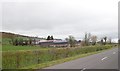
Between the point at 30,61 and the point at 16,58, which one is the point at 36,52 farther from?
the point at 16,58

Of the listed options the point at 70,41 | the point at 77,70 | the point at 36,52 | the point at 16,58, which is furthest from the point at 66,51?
the point at 70,41

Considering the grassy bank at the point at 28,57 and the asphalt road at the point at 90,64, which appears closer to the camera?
the asphalt road at the point at 90,64

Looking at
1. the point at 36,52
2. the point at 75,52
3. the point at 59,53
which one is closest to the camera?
the point at 36,52

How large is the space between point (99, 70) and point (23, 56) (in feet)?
39.6

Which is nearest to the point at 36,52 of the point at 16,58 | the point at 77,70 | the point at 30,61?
the point at 30,61

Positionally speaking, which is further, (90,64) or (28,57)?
(28,57)

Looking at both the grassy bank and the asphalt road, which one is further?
the grassy bank

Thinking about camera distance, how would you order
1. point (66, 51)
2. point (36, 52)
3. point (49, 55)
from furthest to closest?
1. point (66, 51)
2. point (49, 55)
3. point (36, 52)

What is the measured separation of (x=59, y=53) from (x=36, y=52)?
694 centimetres

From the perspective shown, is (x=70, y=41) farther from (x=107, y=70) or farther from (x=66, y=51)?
(x=107, y=70)

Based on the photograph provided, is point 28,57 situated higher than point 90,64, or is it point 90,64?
point 28,57

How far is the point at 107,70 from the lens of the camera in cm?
1638

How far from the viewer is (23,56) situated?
26.5 meters

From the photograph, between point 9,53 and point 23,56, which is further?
point 23,56
